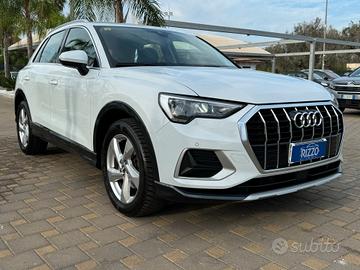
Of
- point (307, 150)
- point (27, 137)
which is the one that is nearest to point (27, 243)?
point (307, 150)

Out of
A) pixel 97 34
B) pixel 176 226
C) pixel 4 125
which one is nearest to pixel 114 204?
pixel 176 226

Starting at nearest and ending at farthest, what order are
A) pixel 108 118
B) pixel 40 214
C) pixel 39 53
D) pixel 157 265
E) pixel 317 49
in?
pixel 157 265 < pixel 40 214 < pixel 108 118 < pixel 39 53 < pixel 317 49

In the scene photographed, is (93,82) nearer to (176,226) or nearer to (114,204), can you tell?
(114,204)

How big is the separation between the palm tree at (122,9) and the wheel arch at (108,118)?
27.9 ft

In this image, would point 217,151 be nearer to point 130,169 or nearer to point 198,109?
point 198,109

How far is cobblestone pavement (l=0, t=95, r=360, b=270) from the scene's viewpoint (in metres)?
2.95

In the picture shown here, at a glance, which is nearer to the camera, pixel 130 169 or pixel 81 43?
pixel 130 169

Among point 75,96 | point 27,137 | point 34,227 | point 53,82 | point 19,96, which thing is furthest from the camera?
point 19,96

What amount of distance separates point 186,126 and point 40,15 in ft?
59.3

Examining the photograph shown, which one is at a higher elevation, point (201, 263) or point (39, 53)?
point (39, 53)

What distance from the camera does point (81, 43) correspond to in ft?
15.3

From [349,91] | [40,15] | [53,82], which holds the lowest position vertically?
[349,91]
